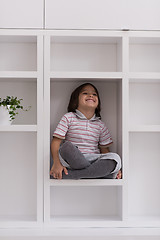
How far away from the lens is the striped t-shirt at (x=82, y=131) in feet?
6.23

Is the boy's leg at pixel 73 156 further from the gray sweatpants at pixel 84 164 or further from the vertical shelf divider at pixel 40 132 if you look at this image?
the vertical shelf divider at pixel 40 132

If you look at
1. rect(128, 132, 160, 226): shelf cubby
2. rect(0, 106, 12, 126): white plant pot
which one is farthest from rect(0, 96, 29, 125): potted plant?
rect(128, 132, 160, 226): shelf cubby

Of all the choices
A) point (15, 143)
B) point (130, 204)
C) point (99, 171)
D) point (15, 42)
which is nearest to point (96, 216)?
point (130, 204)

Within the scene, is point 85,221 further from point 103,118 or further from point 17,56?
point 17,56

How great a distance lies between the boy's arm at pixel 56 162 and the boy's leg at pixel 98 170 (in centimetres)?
7

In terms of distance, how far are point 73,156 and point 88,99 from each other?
36 centimetres

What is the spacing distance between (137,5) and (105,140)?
76cm

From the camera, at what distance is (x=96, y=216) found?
1993mm

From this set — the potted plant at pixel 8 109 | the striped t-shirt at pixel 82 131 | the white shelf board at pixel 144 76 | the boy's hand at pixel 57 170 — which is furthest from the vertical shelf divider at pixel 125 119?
the potted plant at pixel 8 109

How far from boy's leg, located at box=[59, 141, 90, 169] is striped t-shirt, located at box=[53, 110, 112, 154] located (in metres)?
0.14

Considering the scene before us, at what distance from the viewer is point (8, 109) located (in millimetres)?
1824

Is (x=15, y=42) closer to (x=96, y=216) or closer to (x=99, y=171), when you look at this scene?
(x=99, y=171)

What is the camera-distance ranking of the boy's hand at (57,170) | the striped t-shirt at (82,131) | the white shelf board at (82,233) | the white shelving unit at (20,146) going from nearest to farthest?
1. the white shelf board at (82,233)
2. the boy's hand at (57,170)
3. the striped t-shirt at (82,131)
4. the white shelving unit at (20,146)

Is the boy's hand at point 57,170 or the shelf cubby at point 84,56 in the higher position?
the shelf cubby at point 84,56
